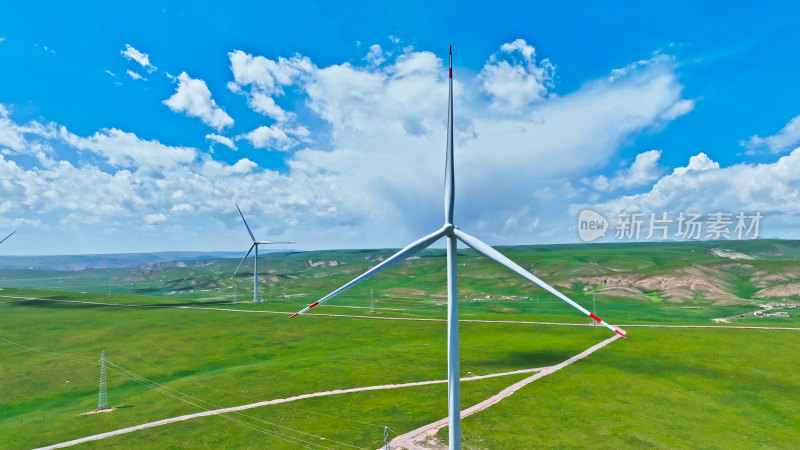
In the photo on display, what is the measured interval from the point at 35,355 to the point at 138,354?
80.6 feet

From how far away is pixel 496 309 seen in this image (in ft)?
626

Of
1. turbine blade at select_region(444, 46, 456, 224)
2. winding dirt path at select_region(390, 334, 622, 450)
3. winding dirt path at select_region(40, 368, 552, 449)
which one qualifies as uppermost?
turbine blade at select_region(444, 46, 456, 224)

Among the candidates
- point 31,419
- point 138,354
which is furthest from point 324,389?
point 138,354

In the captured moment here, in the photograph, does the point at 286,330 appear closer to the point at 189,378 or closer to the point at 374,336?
the point at 374,336

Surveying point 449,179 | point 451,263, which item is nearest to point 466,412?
point 451,263

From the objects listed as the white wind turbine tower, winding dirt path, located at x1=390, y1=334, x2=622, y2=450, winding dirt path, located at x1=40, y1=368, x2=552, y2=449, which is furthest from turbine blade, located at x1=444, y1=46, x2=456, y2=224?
winding dirt path, located at x1=40, y1=368, x2=552, y2=449

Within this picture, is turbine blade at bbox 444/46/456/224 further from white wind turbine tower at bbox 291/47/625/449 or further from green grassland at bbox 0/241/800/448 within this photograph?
green grassland at bbox 0/241/800/448

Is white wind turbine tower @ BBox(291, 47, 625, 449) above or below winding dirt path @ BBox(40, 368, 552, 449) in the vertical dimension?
above

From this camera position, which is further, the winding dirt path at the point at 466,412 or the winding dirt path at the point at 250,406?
the winding dirt path at the point at 250,406

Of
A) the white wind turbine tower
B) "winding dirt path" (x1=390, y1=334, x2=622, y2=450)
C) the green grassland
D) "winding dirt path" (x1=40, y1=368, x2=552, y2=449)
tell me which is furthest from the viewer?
"winding dirt path" (x1=40, y1=368, x2=552, y2=449)

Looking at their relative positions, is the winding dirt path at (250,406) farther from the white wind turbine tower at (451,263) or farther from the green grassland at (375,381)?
the white wind turbine tower at (451,263)

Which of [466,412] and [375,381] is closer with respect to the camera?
[466,412]

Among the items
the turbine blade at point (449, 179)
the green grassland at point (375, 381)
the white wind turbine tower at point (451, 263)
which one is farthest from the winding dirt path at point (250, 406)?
the turbine blade at point (449, 179)

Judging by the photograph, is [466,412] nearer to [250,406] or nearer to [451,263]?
[250,406]
